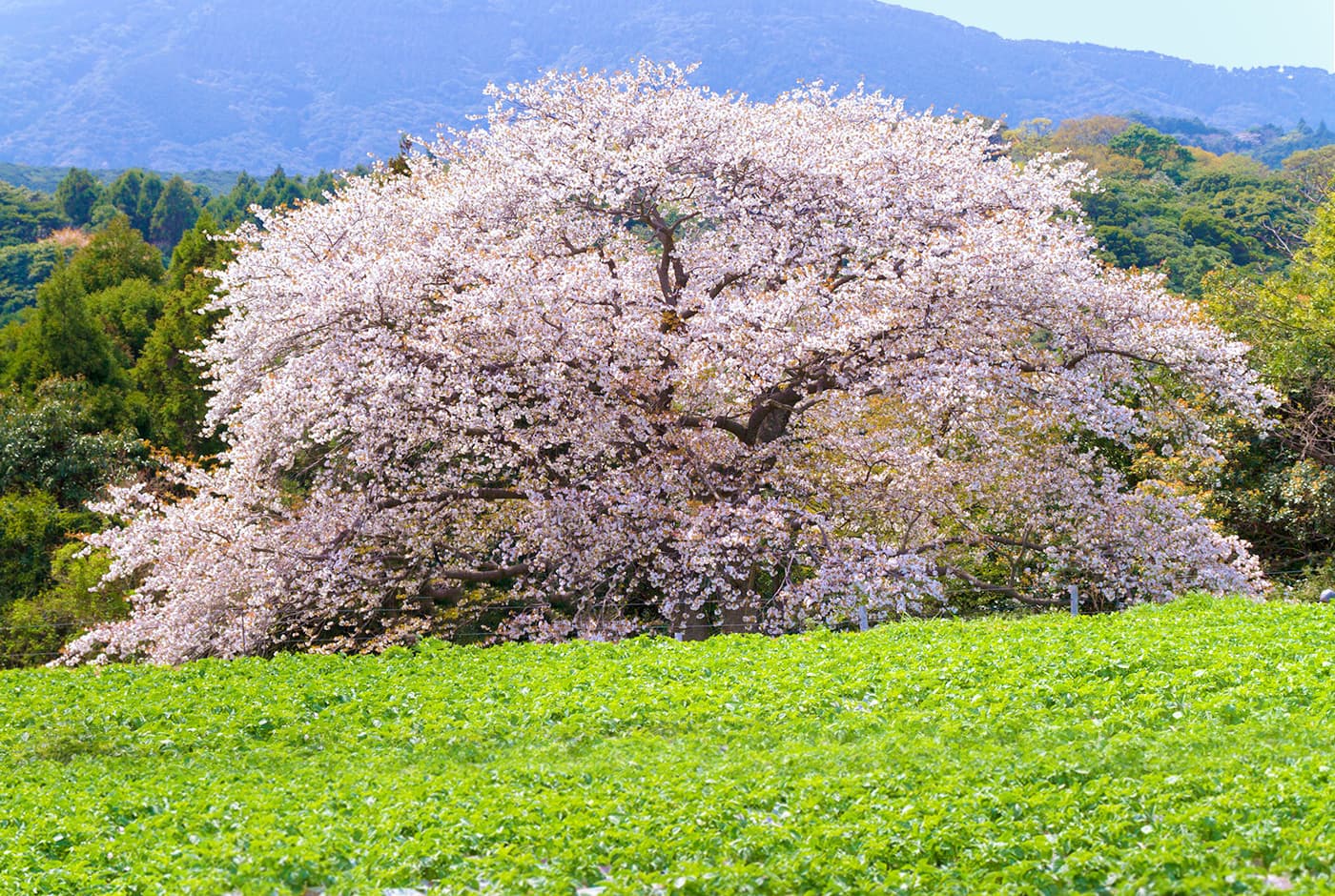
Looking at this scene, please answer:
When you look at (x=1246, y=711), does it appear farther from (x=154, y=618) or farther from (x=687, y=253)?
(x=154, y=618)

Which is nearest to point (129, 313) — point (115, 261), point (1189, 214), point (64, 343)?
point (64, 343)

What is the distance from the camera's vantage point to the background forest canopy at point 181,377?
2448cm

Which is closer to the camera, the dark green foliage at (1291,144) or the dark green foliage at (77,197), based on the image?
the dark green foliage at (77,197)

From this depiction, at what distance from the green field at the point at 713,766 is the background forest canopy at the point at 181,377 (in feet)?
23.8

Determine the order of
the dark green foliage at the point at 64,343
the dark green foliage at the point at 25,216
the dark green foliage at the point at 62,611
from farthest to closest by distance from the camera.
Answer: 1. the dark green foliage at the point at 25,216
2. the dark green foliage at the point at 64,343
3. the dark green foliage at the point at 62,611

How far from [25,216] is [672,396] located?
78635 millimetres

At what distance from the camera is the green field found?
6.77 metres

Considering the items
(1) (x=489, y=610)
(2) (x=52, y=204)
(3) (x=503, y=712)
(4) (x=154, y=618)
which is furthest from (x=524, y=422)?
(2) (x=52, y=204)

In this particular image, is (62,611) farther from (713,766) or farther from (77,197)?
(77,197)

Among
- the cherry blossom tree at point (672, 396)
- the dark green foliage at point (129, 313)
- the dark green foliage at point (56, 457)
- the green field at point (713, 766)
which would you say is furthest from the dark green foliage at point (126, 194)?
the green field at point (713, 766)

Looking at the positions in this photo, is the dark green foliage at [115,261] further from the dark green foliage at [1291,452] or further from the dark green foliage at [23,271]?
the dark green foliage at [1291,452]

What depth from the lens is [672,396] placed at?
1747cm

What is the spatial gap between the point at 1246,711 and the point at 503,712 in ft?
21.0

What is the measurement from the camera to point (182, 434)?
35750 millimetres
